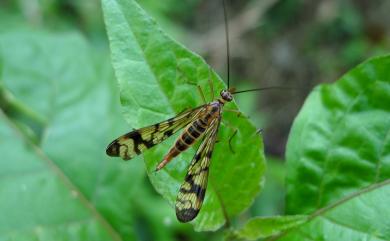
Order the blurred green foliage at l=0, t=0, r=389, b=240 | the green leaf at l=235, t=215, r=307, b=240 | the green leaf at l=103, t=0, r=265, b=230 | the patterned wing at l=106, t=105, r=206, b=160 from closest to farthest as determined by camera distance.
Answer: the green leaf at l=103, t=0, r=265, b=230, the green leaf at l=235, t=215, r=307, b=240, the blurred green foliage at l=0, t=0, r=389, b=240, the patterned wing at l=106, t=105, r=206, b=160

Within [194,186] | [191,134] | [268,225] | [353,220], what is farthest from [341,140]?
[191,134]

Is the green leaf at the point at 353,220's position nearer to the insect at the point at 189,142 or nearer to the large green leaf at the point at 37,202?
the insect at the point at 189,142

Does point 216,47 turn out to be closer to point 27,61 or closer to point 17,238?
point 27,61

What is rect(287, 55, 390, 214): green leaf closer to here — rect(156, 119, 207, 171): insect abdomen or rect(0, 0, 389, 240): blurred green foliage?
rect(0, 0, 389, 240): blurred green foliage

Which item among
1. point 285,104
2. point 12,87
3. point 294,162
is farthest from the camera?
point 285,104

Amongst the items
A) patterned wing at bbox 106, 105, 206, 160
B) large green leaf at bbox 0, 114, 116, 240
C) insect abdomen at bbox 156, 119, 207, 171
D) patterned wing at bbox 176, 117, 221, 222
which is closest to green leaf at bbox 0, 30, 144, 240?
large green leaf at bbox 0, 114, 116, 240

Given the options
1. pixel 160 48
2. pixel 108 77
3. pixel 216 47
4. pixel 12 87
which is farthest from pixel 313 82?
pixel 160 48

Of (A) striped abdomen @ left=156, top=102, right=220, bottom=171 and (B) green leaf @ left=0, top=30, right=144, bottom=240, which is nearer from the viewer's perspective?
(A) striped abdomen @ left=156, top=102, right=220, bottom=171
